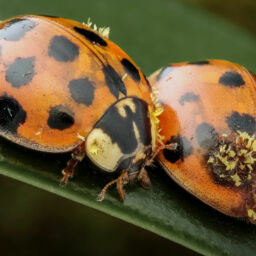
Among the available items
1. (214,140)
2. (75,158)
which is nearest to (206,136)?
(214,140)

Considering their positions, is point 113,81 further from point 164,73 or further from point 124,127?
point 164,73

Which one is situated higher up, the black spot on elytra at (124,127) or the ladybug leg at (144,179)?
the black spot on elytra at (124,127)

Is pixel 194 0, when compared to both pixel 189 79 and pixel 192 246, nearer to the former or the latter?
pixel 189 79

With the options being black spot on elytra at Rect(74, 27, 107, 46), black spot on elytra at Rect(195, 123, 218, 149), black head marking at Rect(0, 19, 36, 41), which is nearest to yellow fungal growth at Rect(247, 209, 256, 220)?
black spot on elytra at Rect(195, 123, 218, 149)

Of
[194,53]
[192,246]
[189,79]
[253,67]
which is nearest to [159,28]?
[194,53]

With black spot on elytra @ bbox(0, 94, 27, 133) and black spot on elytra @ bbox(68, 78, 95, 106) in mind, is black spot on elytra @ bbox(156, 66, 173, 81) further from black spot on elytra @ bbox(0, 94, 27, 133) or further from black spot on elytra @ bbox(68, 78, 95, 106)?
black spot on elytra @ bbox(0, 94, 27, 133)

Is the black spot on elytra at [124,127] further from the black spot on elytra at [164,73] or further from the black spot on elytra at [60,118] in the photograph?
the black spot on elytra at [164,73]

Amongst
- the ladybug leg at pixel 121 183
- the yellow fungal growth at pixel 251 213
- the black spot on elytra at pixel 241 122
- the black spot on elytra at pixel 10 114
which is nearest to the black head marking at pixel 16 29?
the black spot on elytra at pixel 10 114
